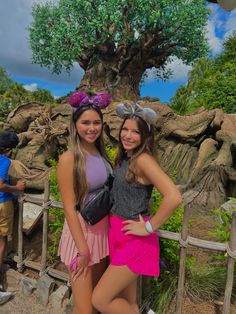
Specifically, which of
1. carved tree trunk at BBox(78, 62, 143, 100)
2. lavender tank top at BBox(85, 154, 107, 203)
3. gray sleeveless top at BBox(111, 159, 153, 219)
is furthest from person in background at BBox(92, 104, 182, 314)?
carved tree trunk at BBox(78, 62, 143, 100)

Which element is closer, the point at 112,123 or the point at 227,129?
the point at 227,129

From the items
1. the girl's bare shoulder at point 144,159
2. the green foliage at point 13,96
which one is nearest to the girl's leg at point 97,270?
the girl's bare shoulder at point 144,159

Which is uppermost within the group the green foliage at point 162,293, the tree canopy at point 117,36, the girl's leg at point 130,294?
the tree canopy at point 117,36

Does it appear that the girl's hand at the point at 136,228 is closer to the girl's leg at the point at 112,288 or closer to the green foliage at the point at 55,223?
the girl's leg at the point at 112,288

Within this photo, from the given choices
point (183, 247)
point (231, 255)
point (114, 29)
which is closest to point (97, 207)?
point (183, 247)

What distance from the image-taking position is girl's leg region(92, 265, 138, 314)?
78.4 inches

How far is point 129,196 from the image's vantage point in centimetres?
204

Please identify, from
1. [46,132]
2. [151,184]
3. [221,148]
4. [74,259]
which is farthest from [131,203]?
[46,132]

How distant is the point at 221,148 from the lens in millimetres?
6691

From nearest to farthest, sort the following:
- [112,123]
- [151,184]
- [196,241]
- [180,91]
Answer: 1. [151,184]
2. [196,241]
3. [112,123]
4. [180,91]

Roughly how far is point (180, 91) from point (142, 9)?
7004 millimetres

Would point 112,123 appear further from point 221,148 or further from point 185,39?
point 185,39

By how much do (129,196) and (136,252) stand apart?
1.15 feet

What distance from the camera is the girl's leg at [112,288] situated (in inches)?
78.4
